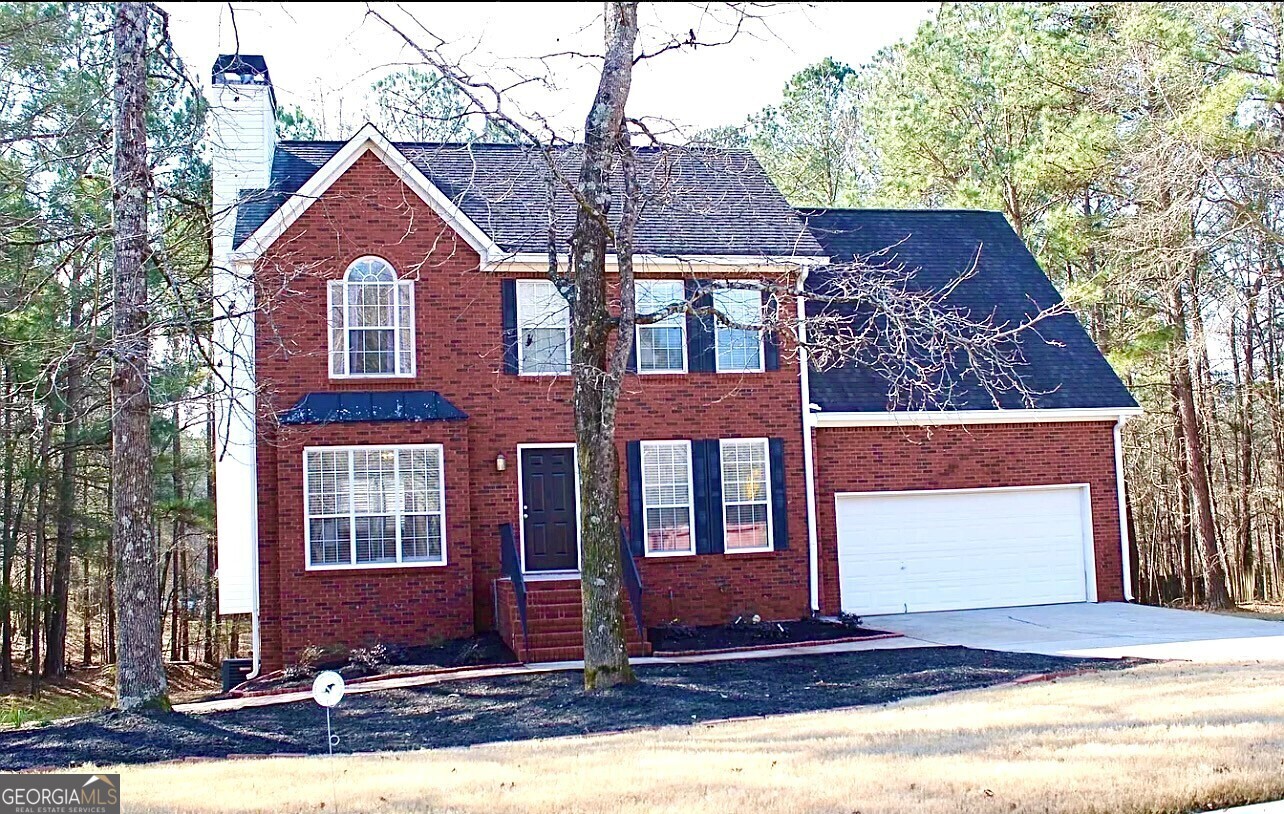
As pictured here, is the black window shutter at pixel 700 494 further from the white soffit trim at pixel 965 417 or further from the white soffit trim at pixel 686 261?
the white soffit trim at pixel 686 261

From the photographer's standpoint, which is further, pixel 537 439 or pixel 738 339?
pixel 738 339

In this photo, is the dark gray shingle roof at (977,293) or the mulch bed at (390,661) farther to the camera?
the dark gray shingle roof at (977,293)

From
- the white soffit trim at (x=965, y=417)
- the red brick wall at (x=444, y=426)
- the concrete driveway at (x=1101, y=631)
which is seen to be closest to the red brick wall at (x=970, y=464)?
the white soffit trim at (x=965, y=417)

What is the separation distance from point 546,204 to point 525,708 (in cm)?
907

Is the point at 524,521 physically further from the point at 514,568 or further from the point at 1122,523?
the point at 1122,523

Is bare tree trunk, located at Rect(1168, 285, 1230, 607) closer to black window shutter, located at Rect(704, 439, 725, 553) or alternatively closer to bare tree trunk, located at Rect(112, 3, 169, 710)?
black window shutter, located at Rect(704, 439, 725, 553)

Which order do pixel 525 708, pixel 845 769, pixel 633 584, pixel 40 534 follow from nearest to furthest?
pixel 845 769 < pixel 525 708 < pixel 633 584 < pixel 40 534

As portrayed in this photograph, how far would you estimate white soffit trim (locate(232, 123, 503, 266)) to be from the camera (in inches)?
685

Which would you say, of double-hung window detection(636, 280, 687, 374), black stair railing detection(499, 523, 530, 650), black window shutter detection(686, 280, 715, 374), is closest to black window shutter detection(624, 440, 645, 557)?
double-hung window detection(636, 280, 687, 374)

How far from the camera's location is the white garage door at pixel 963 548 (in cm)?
1973

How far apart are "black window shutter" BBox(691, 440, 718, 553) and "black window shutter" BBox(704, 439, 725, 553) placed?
30mm

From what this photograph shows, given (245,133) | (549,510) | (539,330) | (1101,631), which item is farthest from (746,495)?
(245,133)

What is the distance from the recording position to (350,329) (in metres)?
17.6

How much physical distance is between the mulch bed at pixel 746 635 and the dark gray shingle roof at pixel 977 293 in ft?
11.8
